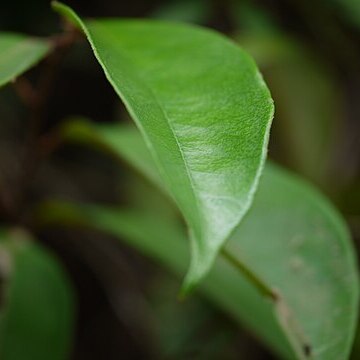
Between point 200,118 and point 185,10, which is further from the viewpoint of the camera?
point 185,10

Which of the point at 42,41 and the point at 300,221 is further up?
the point at 42,41

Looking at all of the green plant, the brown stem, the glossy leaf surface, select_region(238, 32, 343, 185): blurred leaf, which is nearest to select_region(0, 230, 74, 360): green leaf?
the green plant

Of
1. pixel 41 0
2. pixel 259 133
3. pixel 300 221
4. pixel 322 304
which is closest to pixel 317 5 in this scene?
pixel 41 0

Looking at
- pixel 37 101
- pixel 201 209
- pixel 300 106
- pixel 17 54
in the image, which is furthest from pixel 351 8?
pixel 201 209

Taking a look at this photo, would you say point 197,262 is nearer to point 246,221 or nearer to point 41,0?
point 246,221

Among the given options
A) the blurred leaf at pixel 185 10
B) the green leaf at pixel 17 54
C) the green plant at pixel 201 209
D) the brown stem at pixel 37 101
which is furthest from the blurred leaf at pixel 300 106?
the green leaf at pixel 17 54

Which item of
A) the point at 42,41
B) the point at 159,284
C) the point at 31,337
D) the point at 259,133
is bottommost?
the point at 159,284

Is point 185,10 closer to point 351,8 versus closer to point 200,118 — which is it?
point 351,8

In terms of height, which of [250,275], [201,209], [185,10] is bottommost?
[185,10]
